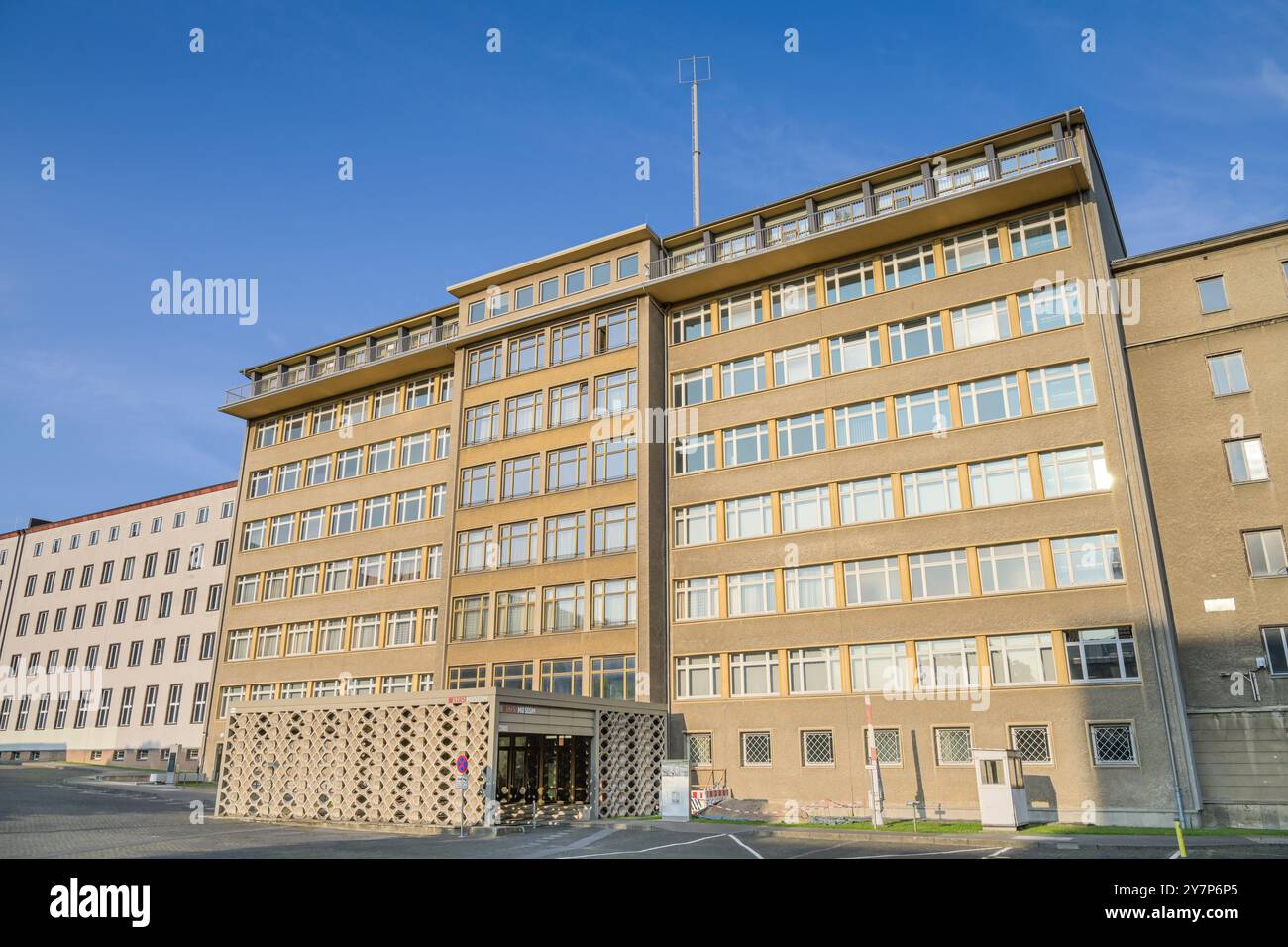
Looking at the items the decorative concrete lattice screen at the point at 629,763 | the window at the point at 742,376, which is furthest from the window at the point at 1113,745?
the window at the point at 742,376

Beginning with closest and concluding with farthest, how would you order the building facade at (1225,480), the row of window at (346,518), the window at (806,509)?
the building facade at (1225,480) < the window at (806,509) < the row of window at (346,518)

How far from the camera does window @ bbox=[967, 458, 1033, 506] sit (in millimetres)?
29953

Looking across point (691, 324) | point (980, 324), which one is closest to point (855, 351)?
point (980, 324)

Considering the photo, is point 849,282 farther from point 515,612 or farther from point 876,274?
point 515,612

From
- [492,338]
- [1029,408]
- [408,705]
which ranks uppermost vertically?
[492,338]

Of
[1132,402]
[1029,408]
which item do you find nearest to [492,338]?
[1029,408]

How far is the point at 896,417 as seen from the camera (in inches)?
1292

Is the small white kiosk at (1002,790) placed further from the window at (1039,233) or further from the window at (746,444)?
the window at (1039,233)

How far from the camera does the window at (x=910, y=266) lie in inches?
1329

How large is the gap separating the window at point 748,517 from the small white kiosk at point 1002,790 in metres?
12.4

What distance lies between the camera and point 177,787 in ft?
A: 150
